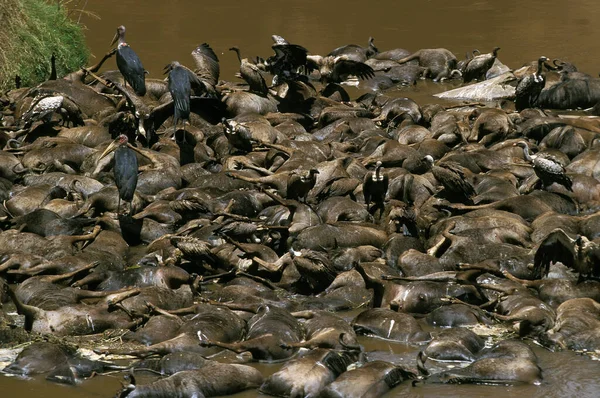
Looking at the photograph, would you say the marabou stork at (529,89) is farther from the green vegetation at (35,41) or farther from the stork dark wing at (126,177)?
the green vegetation at (35,41)

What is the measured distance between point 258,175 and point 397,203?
208 cm

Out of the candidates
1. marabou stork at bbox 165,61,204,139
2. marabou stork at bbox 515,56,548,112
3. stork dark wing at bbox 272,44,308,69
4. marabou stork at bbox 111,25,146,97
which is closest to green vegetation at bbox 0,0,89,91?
marabou stork at bbox 111,25,146,97

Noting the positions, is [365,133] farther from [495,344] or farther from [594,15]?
[594,15]

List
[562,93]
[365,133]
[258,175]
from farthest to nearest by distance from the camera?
1. [562,93]
2. [365,133]
3. [258,175]

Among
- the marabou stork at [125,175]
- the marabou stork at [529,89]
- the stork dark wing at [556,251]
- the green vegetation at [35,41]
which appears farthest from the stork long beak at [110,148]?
the marabou stork at [529,89]

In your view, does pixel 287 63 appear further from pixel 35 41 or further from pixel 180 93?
pixel 35 41

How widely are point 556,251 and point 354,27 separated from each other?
46.0 feet

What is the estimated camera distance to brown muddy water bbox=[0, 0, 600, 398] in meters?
19.6

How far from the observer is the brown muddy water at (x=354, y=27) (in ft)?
64.2

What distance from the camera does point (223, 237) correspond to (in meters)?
9.98

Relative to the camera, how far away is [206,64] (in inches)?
636

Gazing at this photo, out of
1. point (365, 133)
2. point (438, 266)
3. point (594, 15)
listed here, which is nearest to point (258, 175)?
point (365, 133)

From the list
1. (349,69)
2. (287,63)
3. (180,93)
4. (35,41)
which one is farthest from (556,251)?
(35,41)

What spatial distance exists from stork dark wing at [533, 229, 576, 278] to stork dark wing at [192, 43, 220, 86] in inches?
305
